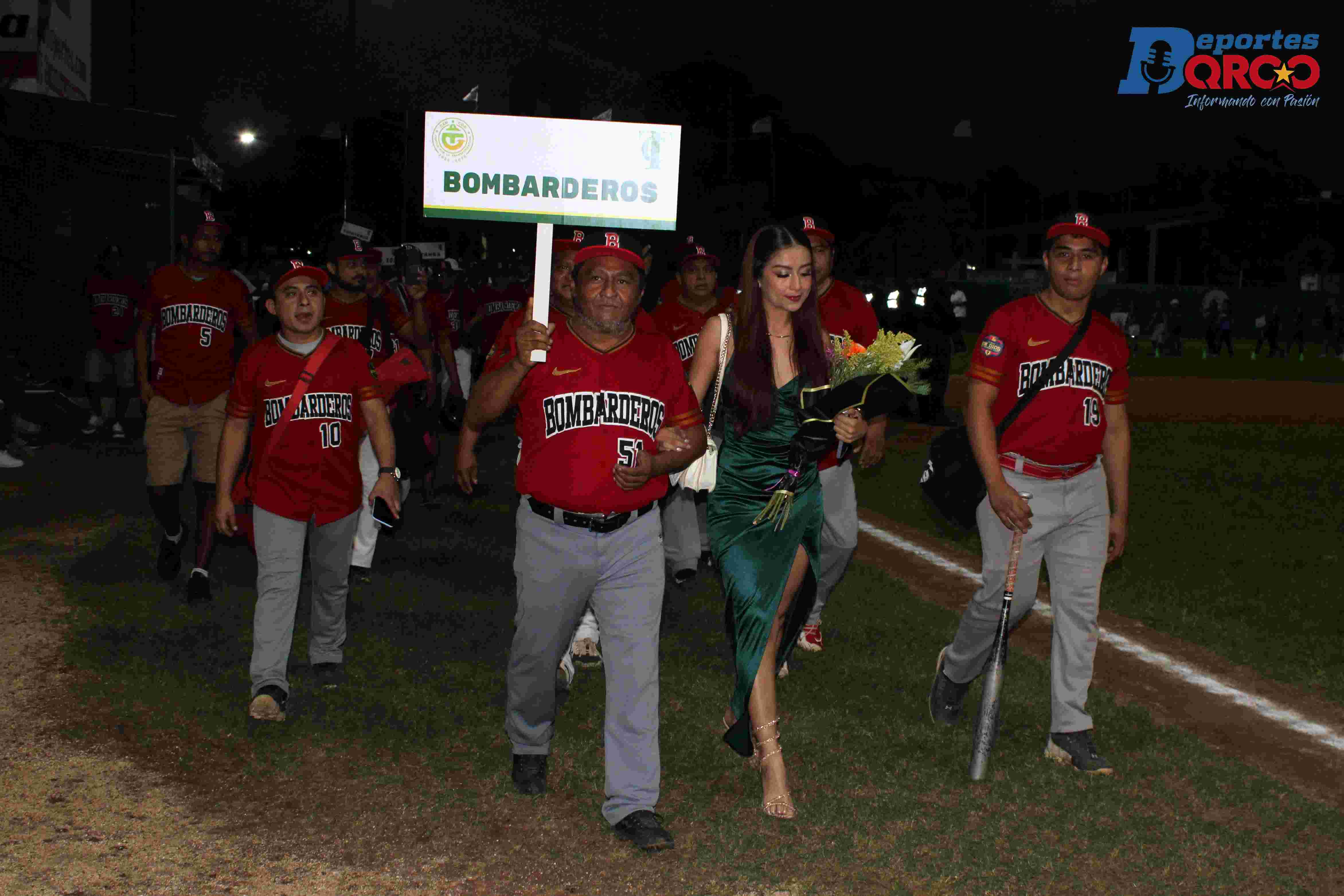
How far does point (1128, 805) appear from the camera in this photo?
16.9ft

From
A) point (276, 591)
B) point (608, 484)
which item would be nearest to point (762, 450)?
point (608, 484)

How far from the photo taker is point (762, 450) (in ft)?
17.0

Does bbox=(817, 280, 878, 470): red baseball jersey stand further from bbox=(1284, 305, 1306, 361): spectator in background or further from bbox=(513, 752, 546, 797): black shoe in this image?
bbox=(1284, 305, 1306, 361): spectator in background

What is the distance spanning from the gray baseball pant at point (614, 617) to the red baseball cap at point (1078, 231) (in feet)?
7.09

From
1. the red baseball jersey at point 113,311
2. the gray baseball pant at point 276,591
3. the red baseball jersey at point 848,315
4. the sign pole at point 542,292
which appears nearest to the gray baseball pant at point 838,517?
the red baseball jersey at point 848,315

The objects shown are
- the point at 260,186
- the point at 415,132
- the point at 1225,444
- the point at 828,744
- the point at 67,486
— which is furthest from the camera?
the point at 260,186

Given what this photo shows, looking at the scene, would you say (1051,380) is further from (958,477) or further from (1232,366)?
(1232,366)

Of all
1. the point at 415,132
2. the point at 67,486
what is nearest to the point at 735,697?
the point at 67,486

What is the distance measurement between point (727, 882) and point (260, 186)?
10339 centimetres

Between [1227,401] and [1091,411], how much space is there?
23094mm

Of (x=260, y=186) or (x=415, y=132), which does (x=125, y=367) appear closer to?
(x=415, y=132)

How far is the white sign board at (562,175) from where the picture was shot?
460cm

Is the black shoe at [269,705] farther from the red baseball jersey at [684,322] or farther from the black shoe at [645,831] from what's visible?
the red baseball jersey at [684,322]

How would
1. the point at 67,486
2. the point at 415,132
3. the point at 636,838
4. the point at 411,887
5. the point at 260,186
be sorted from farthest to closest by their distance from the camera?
the point at 260,186 < the point at 415,132 < the point at 67,486 < the point at 636,838 < the point at 411,887
